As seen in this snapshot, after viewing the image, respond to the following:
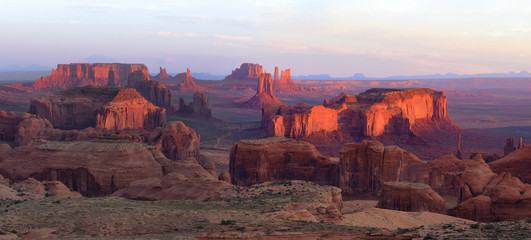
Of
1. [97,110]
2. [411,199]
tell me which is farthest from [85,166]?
[97,110]

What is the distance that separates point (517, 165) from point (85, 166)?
40.6 meters

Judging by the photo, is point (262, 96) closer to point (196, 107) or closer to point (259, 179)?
point (196, 107)

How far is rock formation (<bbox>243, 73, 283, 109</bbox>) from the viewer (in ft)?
582

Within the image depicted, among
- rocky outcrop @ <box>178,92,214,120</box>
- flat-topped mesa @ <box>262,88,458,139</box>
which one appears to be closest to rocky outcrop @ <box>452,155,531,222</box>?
flat-topped mesa @ <box>262,88,458,139</box>

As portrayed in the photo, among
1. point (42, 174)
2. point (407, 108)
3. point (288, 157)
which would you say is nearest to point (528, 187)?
point (288, 157)

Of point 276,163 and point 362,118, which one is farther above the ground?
point 362,118

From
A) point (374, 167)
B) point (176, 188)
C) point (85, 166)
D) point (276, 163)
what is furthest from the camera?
point (276, 163)

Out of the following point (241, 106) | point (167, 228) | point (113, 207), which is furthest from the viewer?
point (241, 106)

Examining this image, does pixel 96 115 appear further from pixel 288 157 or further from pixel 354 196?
pixel 354 196

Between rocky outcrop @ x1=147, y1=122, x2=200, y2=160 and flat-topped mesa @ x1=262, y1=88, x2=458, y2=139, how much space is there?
20.4 m

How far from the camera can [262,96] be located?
181375mm

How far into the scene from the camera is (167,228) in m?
21.6

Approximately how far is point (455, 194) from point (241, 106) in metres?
136

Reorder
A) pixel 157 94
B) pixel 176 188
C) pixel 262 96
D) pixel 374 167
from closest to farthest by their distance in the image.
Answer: pixel 176 188 < pixel 374 167 < pixel 157 94 < pixel 262 96
